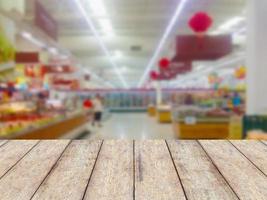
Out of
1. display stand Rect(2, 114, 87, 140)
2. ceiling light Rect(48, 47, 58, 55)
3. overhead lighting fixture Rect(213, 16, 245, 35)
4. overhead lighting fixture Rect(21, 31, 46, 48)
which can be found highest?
overhead lighting fixture Rect(213, 16, 245, 35)

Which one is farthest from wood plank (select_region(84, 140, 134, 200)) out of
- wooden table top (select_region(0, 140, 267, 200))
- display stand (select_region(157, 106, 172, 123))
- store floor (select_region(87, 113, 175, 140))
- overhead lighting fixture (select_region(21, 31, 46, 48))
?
display stand (select_region(157, 106, 172, 123))

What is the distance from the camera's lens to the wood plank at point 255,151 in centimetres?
187

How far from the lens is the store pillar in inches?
273

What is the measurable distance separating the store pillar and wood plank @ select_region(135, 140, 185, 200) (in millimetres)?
5319

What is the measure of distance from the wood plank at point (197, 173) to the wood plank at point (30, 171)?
2.06ft

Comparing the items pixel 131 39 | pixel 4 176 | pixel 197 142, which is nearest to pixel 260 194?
pixel 197 142

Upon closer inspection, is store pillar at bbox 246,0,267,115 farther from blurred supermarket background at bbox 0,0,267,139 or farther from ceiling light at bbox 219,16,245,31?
ceiling light at bbox 219,16,245,31

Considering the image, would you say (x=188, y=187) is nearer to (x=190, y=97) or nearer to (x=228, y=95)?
(x=228, y=95)

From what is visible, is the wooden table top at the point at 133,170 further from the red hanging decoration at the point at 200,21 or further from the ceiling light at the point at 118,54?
the ceiling light at the point at 118,54

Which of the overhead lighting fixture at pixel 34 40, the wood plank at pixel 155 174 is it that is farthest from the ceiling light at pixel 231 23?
the wood plank at pixel 155 174

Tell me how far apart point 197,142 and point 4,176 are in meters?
1.10

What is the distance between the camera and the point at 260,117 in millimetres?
6520

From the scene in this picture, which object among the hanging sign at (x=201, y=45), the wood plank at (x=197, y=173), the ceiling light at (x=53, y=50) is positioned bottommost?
the wood plank at (x=197, y=173)

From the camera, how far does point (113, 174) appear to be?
1.72 metres
